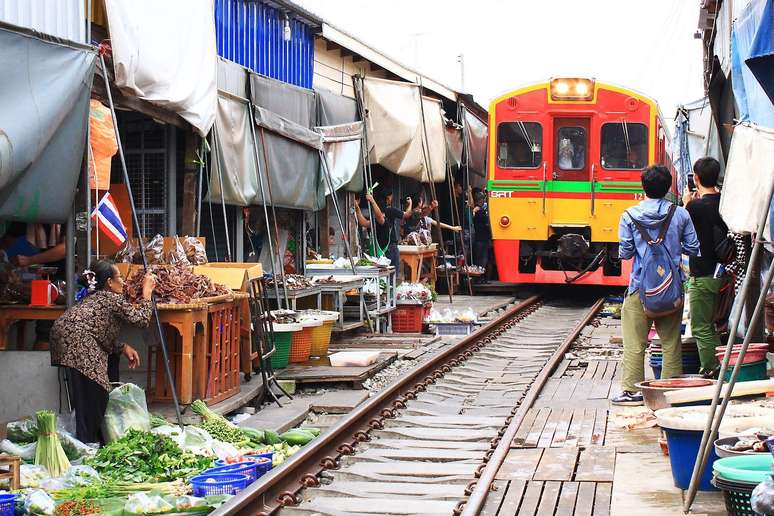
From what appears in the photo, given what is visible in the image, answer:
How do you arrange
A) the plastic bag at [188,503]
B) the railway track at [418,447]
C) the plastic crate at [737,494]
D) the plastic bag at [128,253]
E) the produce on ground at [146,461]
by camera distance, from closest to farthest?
the plastic crate at [737,494] → the plastic bag at [188,503] → the railway track at [418,447] → the produce on ground at [146,461] → the plastic bag at [128,253]

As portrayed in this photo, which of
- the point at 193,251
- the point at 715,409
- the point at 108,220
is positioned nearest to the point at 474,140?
the point at 193,251

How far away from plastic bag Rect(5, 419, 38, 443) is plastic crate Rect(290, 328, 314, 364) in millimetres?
4333

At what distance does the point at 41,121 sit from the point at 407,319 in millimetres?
8775

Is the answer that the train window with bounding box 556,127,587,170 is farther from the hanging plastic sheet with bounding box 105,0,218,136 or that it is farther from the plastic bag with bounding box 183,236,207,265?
the plastic bag with bounding box 183,236,207,265

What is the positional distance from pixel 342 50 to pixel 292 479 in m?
12.2

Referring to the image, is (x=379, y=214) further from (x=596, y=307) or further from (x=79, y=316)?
(x=79, y=316)

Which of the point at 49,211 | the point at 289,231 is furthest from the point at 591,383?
the point at 289,231

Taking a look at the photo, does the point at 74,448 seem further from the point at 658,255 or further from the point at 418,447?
the point at 658,255

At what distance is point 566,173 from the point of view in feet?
60.6

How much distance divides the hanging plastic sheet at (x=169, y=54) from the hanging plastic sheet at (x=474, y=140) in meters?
13.3

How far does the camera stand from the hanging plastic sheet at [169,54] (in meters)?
9.03

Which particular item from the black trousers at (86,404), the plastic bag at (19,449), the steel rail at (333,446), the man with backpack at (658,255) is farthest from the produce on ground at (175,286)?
the man with backpack at (658,255)

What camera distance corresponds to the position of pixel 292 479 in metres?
6.59

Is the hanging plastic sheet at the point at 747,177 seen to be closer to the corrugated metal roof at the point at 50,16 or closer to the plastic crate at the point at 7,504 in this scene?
the plastic crate at the point at 7,504
